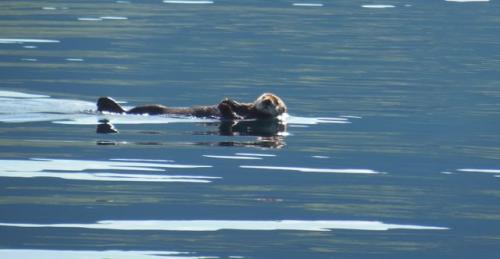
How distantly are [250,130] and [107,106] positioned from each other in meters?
1.71

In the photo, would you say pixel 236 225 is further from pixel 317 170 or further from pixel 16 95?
pixel 16 95

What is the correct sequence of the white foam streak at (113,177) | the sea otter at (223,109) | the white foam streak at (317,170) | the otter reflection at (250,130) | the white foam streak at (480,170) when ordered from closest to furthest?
the white foam streak at (113,177) < the white foam streak at (317,170) < the white foam streak at (480,170) < the otter reflection at (250,130) < the sea otter at (223,109)

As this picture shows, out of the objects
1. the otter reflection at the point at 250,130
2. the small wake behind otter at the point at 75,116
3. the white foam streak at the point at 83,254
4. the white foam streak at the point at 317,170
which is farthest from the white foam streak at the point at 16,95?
the white foam streak at the point at 83,254

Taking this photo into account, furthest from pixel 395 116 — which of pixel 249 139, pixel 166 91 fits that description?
pixel 166 91

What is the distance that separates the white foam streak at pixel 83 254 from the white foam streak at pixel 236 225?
3.12 ft

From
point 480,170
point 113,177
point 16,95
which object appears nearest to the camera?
point 113,177

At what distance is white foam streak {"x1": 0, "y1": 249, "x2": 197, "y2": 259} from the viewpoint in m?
10.1

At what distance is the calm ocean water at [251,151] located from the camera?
36.6 feet

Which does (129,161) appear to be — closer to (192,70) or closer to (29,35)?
(192,70)

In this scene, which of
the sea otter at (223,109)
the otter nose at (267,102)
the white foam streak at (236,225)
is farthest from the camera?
the otter nose at (267,102)

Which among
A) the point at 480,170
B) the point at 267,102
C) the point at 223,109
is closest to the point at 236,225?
the point at 480,170

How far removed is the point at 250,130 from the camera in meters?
17.6

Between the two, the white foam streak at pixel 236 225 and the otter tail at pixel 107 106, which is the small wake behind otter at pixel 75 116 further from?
the white foam streak at pixel 236 225

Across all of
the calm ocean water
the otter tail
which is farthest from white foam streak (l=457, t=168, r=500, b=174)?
the otter tail
